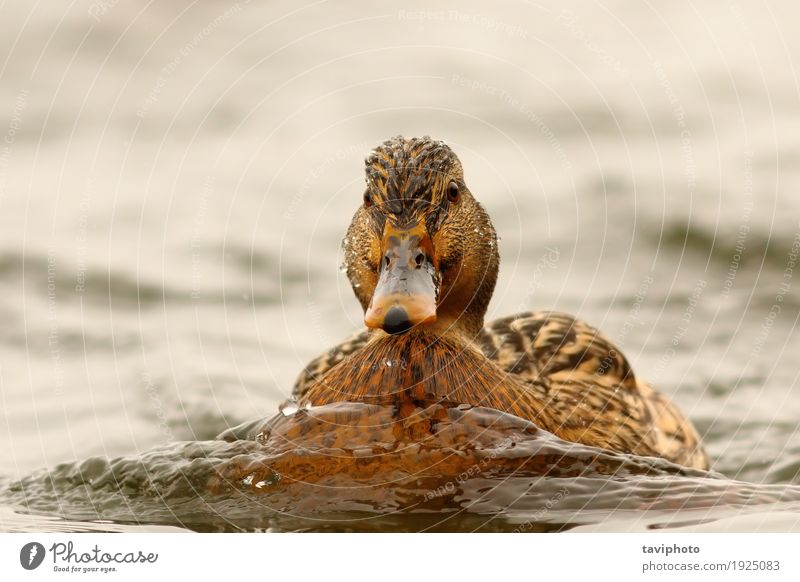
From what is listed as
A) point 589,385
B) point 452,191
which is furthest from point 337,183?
point 452,191

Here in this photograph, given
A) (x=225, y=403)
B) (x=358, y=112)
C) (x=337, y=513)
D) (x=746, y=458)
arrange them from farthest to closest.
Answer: (x=358, y=112) → (x=225, y=403) → (x=746, y=458) → (x=337, y=513)

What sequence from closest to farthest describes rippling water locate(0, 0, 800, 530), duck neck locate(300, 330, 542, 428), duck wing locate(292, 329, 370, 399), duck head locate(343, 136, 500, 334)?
duck head locate(343, 136, 500, 334), duck neck locate(300, 330, 542, 428), duck wing locate(292, 329, 370, 399), rippling water locate(0, 0, 800, 530)

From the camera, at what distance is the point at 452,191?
25.7 feet

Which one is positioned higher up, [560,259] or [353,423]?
[560,259]

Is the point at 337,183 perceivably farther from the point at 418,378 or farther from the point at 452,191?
the point at 418,378

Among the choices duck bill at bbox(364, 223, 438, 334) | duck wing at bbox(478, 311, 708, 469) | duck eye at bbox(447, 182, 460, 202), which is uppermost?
duck eye at bbox(447, 182, 460, 202)

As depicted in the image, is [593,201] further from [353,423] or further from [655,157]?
[353,423]

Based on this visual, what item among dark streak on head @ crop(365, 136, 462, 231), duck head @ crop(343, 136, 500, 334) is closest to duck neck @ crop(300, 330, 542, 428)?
duck head @ crop(343, 136, 500, 334)

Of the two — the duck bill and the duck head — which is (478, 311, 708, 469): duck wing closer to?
the duck head

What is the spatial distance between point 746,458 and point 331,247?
16.6ft

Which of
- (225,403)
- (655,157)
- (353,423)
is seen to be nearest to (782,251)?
(655,157)

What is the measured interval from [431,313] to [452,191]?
1.26 meters

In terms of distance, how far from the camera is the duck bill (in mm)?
6773

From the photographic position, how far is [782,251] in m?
13.1
